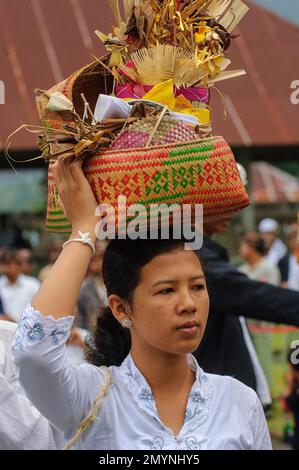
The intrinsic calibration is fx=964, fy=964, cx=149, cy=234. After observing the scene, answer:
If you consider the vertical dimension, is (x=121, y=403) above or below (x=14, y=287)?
below

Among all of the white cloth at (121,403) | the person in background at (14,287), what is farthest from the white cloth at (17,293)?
the white cloth at (121,403)

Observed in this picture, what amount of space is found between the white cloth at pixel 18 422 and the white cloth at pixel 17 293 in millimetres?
6335

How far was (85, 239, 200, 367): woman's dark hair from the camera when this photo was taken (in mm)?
2482

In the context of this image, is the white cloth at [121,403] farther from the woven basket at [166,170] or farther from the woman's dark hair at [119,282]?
the woven basket at [166,170]

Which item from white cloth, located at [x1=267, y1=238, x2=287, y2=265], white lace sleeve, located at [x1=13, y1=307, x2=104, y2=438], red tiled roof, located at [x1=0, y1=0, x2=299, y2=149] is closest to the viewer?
white lace sleeve, located at [x1=13, y1=307, x2=104, y2=438]

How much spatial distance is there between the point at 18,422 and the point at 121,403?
474mm

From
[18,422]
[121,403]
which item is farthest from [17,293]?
[121,403]

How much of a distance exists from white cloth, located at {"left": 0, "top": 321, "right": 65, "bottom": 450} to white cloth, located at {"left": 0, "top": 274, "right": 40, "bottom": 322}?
6335mm

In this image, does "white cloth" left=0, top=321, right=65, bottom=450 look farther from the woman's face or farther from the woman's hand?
the woman's hand

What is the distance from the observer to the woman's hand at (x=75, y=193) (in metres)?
2.36

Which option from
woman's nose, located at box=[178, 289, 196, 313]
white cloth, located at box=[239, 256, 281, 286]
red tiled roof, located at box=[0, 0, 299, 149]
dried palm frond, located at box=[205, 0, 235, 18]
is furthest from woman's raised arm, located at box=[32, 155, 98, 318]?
red tiled roof, located at box=[0, 0, 299, 149]

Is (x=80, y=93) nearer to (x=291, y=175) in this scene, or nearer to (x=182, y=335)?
(x=182, y=335)

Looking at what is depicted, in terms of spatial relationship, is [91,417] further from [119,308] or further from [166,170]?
[166,170]

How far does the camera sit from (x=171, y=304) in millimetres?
2387
